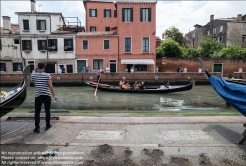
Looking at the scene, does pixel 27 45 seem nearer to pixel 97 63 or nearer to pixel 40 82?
pixel 97 63

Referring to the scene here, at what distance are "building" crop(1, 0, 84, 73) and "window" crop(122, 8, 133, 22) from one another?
590 centimetres

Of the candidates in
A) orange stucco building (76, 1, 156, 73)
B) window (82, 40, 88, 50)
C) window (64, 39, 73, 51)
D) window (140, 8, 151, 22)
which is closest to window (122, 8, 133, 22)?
orange stucco building (76, 1, 156, 73)

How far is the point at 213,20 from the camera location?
3291cm

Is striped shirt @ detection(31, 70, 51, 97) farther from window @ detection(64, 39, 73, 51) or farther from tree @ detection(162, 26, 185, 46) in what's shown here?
tree @ detection(162, 26, 185, 46)

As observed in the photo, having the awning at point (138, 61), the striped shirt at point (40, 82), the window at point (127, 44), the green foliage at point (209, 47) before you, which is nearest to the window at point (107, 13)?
the window at point (127, 44)

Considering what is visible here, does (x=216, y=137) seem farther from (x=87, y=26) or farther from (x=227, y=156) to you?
(x=87, y=26)

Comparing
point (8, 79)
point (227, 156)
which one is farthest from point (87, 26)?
point (227, 156)

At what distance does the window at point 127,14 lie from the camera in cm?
2170

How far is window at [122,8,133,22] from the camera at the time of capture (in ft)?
71.2

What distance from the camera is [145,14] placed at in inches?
858

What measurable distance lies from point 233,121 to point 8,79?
20739 mm

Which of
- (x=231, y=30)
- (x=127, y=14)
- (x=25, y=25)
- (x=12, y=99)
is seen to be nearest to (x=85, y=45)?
(x=127, y=14)

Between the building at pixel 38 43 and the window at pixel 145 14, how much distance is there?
7770mm

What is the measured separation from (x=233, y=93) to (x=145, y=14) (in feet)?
63.8
